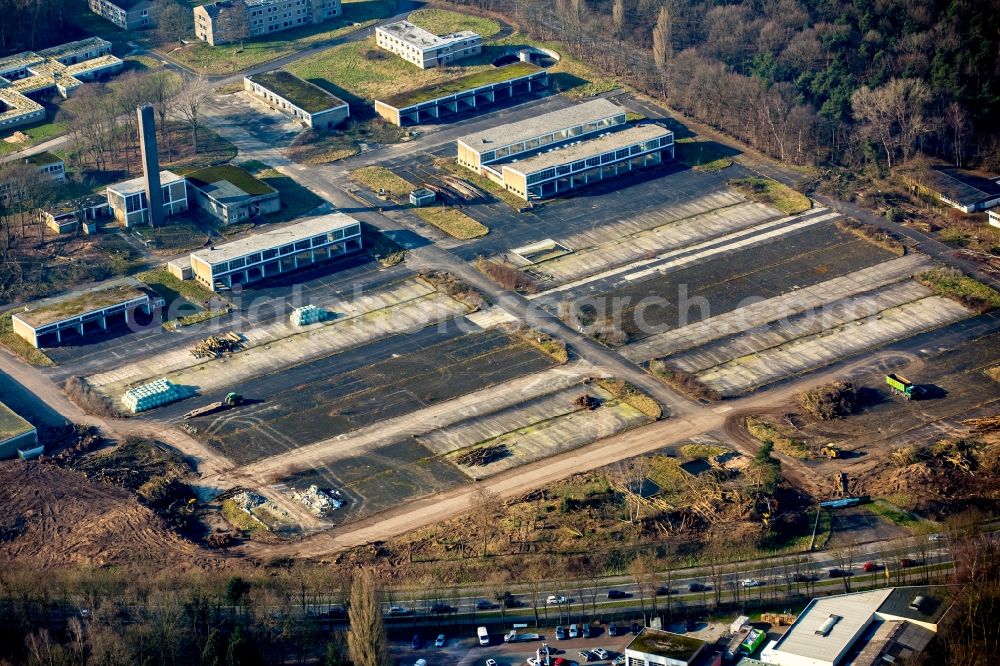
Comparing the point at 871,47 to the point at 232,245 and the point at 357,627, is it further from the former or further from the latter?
the point at 357,627

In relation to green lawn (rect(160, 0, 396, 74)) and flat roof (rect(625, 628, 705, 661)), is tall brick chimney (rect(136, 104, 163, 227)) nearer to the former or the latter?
green lawn (rect(160, 0, 396, 74))

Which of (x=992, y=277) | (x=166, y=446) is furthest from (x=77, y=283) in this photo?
(x=992, y=277)

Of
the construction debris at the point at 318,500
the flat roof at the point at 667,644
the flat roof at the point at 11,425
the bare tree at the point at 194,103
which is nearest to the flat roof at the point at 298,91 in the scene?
the bare tree at the point at 194,103

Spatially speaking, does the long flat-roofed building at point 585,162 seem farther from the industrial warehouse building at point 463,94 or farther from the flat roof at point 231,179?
the flat roof at point 231,179

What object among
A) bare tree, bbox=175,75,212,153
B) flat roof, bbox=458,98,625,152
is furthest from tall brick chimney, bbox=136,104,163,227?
flat roof, bbox=458,98,625,152

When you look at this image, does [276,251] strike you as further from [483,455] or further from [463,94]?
[463,94]

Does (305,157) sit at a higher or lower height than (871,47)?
lower
